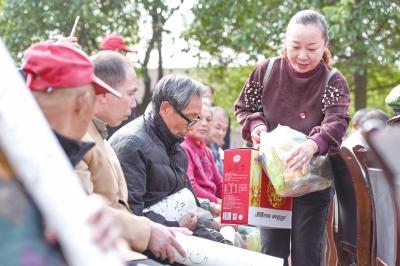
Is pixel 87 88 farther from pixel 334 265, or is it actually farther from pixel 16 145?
pixel 334 265

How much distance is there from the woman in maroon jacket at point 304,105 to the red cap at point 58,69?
220 centimetres

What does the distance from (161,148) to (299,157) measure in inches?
28.6

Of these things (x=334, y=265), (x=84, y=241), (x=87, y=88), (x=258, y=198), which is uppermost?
(x=87, y=88)

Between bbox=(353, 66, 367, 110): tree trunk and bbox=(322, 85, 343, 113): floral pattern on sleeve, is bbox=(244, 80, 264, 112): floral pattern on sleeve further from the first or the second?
bbox=(353, 66, 367, 110): tree trunk

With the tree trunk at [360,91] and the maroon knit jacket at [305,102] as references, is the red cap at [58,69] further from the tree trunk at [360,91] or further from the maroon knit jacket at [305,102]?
the tree trunk at [360,91]

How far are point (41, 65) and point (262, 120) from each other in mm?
2493

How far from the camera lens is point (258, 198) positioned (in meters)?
5.08

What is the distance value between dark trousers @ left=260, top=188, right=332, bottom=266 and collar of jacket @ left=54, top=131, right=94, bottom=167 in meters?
2.47

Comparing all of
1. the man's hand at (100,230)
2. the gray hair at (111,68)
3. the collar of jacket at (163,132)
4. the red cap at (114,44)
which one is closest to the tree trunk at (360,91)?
the red cap at (114,44)

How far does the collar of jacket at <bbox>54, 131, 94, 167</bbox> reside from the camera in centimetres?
276

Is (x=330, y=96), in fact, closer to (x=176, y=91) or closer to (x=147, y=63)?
(x=176, y=91)

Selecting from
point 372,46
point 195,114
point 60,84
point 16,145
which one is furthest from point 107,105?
point 372,46

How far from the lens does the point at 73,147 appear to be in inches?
111

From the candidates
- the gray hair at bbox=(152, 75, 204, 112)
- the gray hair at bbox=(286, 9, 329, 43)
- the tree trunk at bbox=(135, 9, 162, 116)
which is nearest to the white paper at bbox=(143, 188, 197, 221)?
the gray hair at bbox=(152, 75, 204, 112)
